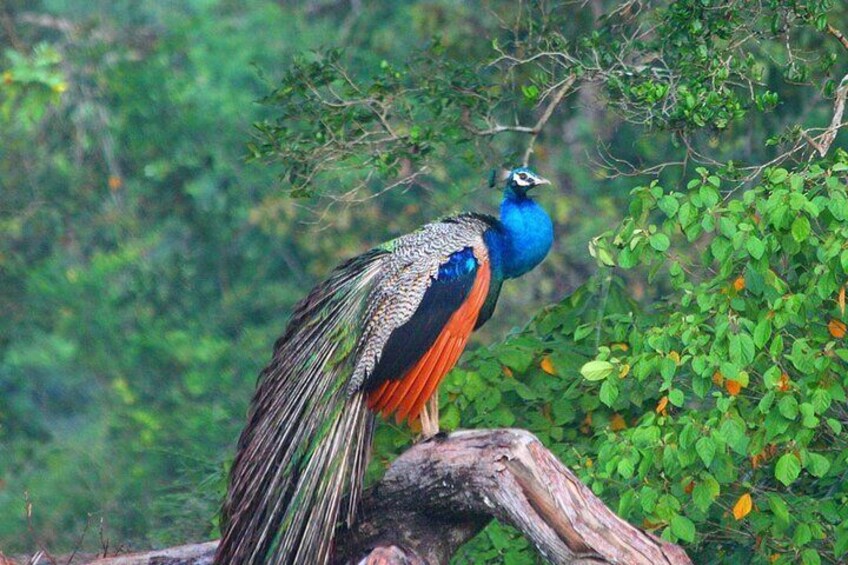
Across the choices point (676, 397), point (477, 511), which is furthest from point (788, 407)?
point (477, 511)

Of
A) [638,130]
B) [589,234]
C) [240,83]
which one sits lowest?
[589,234]

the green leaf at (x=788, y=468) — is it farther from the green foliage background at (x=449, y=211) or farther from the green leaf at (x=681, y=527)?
the green leaf at (x=681, y=527)

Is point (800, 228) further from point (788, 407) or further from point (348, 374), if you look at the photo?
point (348, 374)

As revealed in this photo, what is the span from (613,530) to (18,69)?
4.55 m

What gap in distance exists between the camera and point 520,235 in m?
4.88

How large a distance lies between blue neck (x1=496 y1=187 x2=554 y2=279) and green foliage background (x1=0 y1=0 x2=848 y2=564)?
0.29 meters

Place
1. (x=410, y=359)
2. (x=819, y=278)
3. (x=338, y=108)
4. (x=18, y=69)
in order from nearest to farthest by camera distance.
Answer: (x=819, y=278), (x=410, y=359), (x=338, y=108), (x=18, y=69)

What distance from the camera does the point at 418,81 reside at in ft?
19.0

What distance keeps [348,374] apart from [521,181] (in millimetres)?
972

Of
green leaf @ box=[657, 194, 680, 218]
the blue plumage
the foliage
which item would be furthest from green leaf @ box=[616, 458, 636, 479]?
the blue plumage

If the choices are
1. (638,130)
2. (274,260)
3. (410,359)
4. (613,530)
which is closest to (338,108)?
(410,359)

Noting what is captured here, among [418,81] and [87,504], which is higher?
[418,81]

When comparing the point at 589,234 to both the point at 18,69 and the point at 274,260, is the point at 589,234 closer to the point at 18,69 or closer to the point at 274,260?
the point at 274,260

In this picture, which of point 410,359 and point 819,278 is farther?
point 410,359
